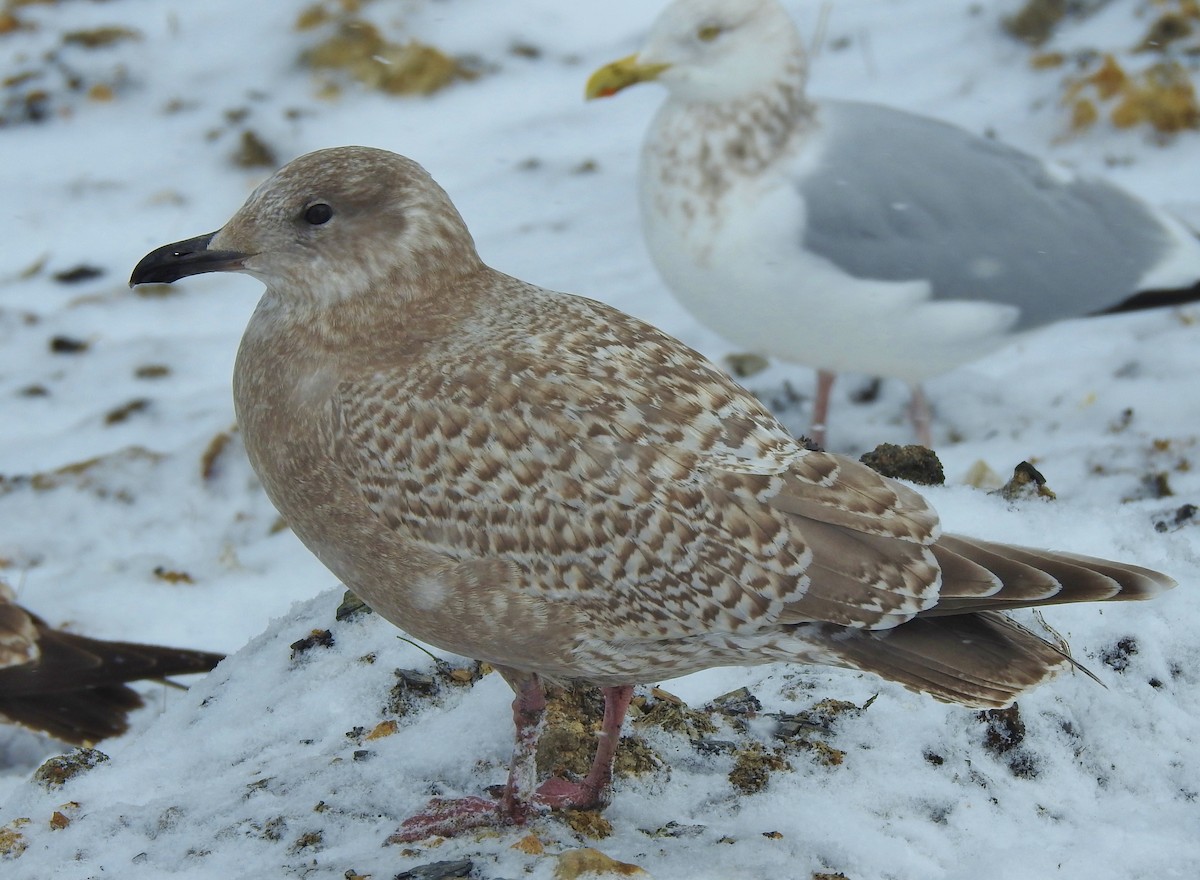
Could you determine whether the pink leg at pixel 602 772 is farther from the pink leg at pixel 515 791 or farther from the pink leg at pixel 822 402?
the pink leg at pixel 822 402

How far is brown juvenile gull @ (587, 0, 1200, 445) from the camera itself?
5188 mm

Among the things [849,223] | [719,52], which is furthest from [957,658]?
[719,52]

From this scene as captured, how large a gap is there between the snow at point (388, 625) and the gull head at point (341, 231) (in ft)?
3.33

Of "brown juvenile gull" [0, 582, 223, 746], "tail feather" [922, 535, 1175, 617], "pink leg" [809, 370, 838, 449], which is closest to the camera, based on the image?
"tail feather" [922, 535, 1175, 617]

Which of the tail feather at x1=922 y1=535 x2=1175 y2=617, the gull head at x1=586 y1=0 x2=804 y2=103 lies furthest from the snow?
the gull head at x1=586 y1=0 x2=804 y2=103

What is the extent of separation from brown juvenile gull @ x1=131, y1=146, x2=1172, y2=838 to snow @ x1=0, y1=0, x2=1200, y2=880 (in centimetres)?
35

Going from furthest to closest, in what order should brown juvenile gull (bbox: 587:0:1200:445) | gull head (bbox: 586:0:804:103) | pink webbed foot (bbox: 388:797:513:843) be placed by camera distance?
gull head (bbox: 586:0:804:103), brown juvenile gull (bbox: 587:0:1200:445), pink webbed foot (bbox: 388:797:513:843)

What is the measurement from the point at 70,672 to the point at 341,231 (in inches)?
71.3

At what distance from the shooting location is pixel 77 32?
8.16m

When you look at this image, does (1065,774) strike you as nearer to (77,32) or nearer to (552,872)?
(552,872)

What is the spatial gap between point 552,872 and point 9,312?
4.89m

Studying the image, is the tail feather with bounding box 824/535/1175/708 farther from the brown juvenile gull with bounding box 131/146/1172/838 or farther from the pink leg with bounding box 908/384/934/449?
the pink leg with bounding box 908/384/934/449

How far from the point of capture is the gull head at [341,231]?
322 centimetres

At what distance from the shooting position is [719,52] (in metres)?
5.55
